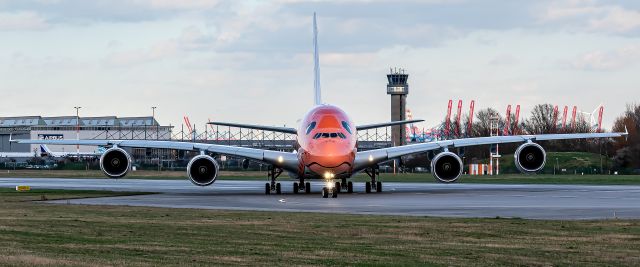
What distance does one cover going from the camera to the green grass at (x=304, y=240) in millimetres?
21312

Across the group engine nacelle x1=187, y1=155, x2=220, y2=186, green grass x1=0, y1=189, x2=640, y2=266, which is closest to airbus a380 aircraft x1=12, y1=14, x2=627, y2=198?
engine nacelle x1=187, y1=155, x2=220, y2=186

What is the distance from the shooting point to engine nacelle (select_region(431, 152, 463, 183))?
56719mm

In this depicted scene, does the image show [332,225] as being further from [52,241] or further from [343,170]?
[343,170]

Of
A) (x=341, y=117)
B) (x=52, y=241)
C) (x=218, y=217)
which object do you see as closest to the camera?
(x=52, y=241)

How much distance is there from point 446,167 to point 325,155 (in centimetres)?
764

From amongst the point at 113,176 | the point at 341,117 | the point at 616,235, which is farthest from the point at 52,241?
the point at 113,176

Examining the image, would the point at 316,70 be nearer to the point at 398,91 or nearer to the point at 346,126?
the point at 346,126

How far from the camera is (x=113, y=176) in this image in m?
58.4

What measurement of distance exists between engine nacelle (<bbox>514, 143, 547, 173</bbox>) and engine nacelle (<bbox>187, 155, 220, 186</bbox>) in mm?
15168

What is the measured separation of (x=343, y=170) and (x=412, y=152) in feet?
17.1

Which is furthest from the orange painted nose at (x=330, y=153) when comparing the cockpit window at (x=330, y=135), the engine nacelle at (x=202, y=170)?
the engine nacelle at (x=202, y=170)

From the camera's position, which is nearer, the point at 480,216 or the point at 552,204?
the point at 480,216

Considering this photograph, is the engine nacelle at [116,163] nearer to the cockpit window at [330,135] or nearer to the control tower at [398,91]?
the cockpit window at [330,135]

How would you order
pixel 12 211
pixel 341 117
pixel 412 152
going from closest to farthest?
1. pixel 12 211
2. pixel 341 117
3. pixel 412 152
